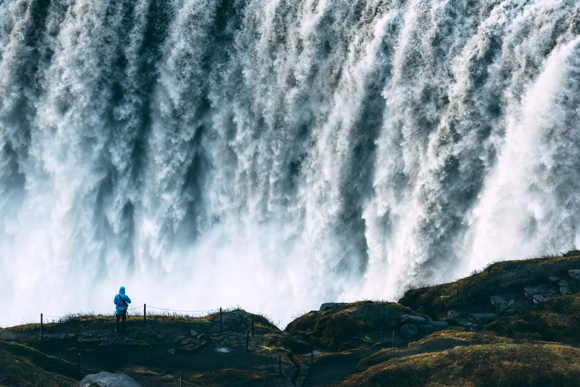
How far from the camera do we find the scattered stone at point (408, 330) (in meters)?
18.2

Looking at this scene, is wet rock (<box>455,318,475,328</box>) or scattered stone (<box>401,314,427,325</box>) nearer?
wet rock (<box>455,318,475,328</box>)

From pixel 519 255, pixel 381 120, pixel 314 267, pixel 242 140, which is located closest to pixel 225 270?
pixel 314 267

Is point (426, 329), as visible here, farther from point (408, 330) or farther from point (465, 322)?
point (465, 322)

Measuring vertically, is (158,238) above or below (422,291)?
above

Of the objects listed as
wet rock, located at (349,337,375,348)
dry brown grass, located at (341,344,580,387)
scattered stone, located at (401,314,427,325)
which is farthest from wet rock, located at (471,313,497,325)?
dry brown grass, located at (341,344,580,387)

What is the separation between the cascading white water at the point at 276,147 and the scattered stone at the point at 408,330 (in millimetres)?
8560

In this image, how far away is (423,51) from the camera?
89.4 feet

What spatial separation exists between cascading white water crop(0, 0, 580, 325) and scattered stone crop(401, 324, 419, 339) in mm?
8560

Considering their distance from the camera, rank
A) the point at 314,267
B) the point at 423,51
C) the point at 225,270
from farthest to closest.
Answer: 1. the point at 225,270
2. the point at 314,267
3. the point at 423,51

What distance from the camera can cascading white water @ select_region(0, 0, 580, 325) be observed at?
80.8 ft

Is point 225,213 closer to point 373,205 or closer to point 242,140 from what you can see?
point 242,140

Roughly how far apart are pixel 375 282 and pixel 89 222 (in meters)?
19.4

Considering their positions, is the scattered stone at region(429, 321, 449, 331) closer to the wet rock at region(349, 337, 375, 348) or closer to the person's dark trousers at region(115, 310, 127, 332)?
the wet rock at region(349, 337, 375, 348)

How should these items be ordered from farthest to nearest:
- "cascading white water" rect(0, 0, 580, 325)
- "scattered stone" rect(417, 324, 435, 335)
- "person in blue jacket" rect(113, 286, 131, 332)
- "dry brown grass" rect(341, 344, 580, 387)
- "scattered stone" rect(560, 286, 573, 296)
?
"cascading white water" rect(0, 0, 580, 325), "person in blue jacket" rect(113, 286, 131, 332), "scattered stone" rect(417, 324, 435, 335), "scattered stone" rect(560, 286, 573, 296), "dry brown grass" rect(341, 344, 580, 387)
